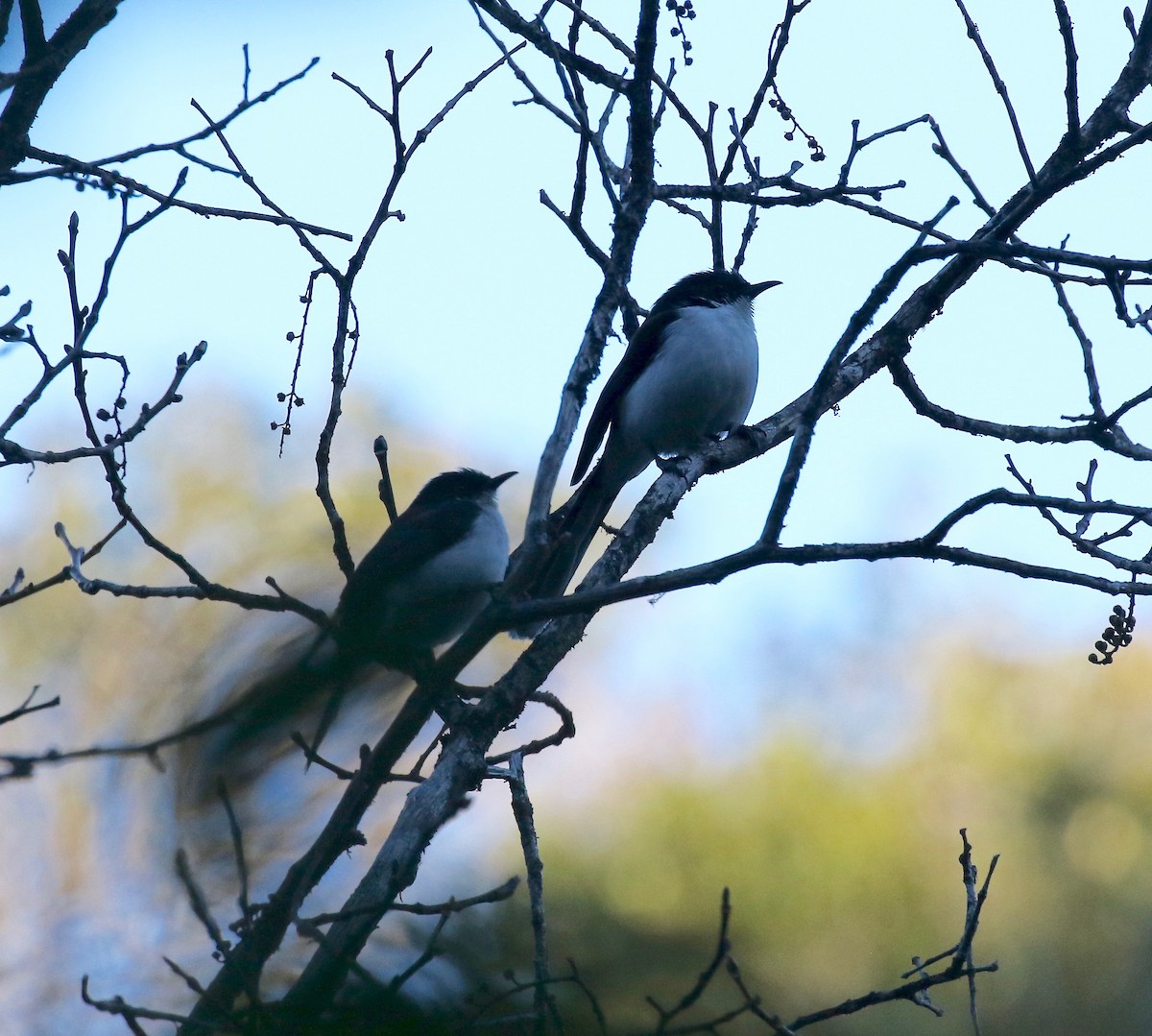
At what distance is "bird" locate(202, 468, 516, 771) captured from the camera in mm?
1687

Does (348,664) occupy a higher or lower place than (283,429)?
lower

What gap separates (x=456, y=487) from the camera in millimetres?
6535

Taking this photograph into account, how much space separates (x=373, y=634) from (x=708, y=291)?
19.2ft

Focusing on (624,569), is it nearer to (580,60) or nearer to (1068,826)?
(580,60)

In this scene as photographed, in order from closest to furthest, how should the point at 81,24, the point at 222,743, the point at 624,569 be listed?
the point at 222,743 < the point at 81,24 < the point at 624,569

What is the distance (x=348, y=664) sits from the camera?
6.17 feet

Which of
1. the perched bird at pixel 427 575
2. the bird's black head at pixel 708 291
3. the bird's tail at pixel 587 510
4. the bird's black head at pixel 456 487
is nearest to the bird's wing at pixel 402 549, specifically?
the perched bird at pixel 427 575

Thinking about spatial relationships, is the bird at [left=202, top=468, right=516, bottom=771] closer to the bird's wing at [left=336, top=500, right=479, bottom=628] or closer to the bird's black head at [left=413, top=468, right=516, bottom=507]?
the bird's wing at [left=336, top=500, right=479, bottom=628]

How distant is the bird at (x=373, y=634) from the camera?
1687 mm

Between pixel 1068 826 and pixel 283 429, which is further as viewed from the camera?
pixel 1068 826

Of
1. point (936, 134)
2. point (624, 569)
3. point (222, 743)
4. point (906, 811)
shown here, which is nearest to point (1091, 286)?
point (936, 134)

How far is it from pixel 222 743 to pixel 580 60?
13.6 ft

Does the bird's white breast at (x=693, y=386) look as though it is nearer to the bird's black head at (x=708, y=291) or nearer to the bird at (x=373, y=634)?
the bird's black head at (x=708, y=291)

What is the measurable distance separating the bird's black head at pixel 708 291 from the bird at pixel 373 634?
8.83 ft
